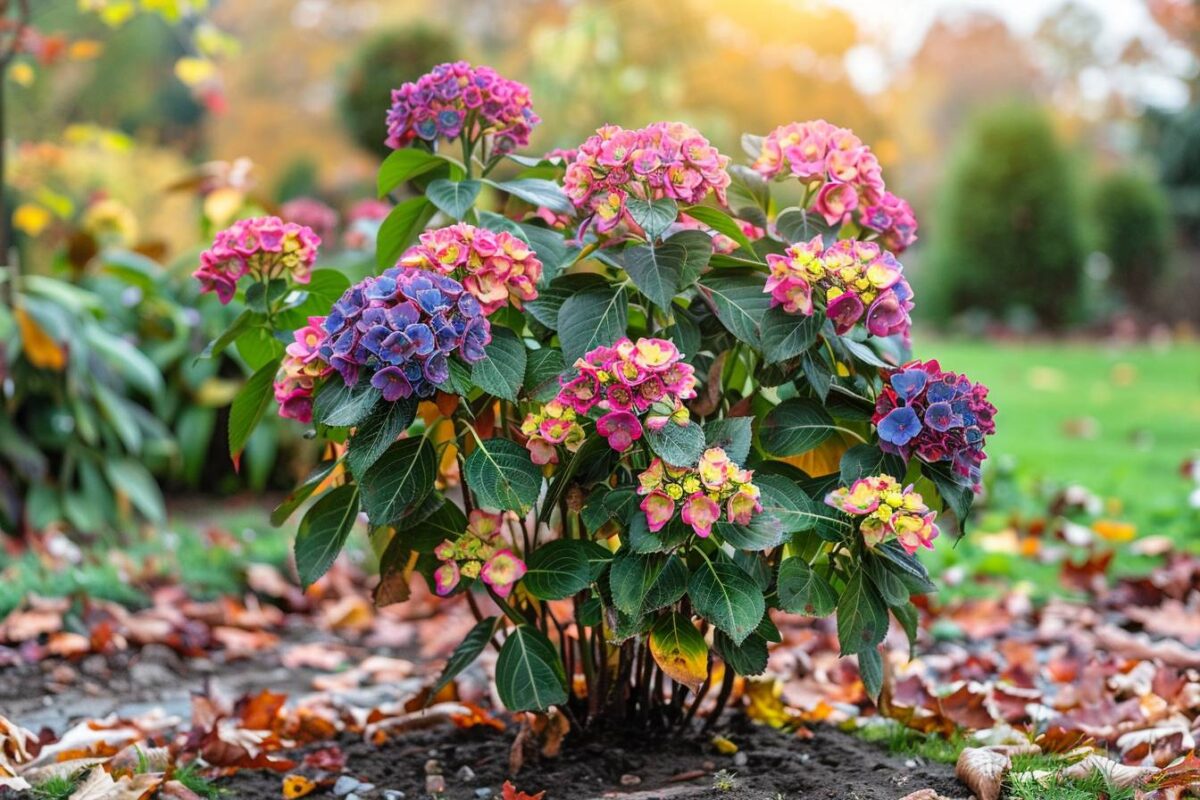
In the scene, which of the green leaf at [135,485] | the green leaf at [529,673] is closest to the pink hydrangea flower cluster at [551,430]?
the green leaf at [529,673]

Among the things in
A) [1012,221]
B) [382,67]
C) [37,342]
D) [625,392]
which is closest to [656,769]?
[625,392]

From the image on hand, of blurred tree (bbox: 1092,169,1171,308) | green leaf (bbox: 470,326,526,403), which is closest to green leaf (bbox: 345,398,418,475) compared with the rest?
green leaf (bbox: 470,326,526,403)

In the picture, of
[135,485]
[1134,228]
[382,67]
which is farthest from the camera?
[1134,228]

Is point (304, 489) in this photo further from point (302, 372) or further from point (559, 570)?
point (559, 570)

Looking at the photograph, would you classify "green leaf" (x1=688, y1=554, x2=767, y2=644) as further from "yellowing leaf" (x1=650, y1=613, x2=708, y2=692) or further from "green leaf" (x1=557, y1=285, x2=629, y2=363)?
"green leaf" (x1=557, y1=285, x2=629, y2=363)

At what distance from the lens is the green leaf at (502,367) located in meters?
1.62

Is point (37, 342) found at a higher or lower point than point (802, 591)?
higher

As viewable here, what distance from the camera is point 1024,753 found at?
6.17 feet

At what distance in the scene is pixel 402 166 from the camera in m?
1.90

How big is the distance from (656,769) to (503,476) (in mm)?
640

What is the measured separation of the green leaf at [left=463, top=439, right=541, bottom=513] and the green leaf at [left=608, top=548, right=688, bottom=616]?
16 cm

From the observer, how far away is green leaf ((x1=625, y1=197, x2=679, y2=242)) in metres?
1.63

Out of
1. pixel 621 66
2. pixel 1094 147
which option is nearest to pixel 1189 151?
pixel 621 66

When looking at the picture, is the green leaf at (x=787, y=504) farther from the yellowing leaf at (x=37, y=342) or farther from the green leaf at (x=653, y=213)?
the yellowing leaf at (x=37, y=342)
